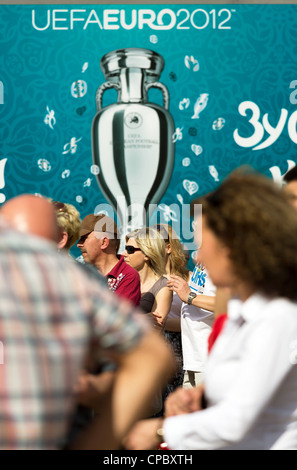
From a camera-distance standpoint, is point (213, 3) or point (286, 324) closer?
point (286, 324)

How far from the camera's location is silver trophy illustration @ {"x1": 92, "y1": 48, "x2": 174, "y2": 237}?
515cm

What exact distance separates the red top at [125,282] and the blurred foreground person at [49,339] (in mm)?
2026

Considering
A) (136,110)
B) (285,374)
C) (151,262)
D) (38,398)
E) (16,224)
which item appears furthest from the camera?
(136,110)

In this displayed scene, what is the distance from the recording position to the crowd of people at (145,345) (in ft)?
2.37

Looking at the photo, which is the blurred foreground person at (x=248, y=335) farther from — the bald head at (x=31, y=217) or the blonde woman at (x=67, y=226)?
the blonde woman at (x=67, y=226)

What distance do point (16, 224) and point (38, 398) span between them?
1.10ft

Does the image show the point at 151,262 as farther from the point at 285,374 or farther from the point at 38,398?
the point at 38,398

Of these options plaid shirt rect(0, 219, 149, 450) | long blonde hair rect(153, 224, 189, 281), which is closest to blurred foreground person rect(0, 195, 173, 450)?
plaid shirt rect(0, 219, 149, 450)

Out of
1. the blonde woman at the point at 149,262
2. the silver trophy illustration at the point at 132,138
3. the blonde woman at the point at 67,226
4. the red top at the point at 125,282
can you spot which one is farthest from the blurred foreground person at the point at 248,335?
the silver trophy illustration at the point at 132,138

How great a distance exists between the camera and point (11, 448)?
2.43 feet

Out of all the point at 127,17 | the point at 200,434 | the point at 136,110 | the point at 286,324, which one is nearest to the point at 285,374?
the point at 286,324

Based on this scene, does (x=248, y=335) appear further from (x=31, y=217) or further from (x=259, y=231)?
(x=31, y=217)

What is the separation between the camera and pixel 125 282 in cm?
285

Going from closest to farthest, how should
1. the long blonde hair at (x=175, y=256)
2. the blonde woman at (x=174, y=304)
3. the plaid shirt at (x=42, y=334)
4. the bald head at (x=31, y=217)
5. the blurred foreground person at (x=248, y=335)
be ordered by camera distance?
the plaid shirt at (x=42, y=334) → the bald head at (x=31, y=217) → the blurred foreground person at (x=248, y=335) → the blonde woman at (x=174, y=304) → the long blonde hair at (x=175, y=256)
